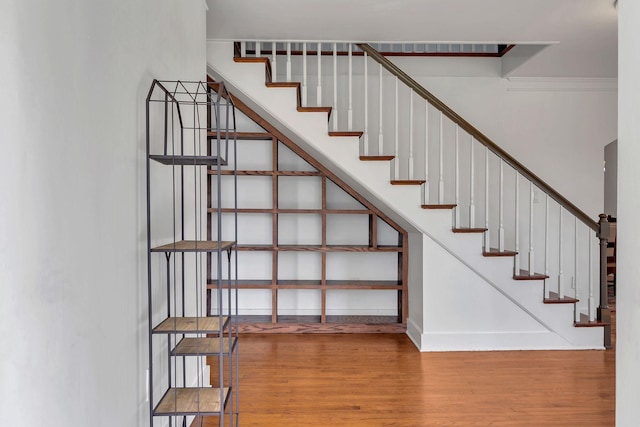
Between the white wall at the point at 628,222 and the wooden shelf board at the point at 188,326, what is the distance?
4.62ft

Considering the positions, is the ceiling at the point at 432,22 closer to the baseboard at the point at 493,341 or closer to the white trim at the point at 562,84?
the white trim at the point at 562,84

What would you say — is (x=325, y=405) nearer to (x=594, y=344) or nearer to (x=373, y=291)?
(x=373, y=291)

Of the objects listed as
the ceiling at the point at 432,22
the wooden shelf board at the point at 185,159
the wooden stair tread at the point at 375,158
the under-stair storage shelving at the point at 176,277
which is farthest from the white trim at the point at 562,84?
the wooden shelf board at the point at 185,159

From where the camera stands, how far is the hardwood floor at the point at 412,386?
2.79 metres

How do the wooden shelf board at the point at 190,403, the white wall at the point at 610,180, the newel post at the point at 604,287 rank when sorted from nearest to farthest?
the wooden shelf board at the point at 190,403
the newel post at the point at 604,287
the white wall at the point at 610,180

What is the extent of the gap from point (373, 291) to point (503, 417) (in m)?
2.20

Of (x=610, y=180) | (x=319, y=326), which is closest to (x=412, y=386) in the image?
(x=319, y=326)

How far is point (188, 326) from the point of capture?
207 centimetres

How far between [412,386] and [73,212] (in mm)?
2568

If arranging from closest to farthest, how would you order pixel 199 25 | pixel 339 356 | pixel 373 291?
pixel 199 25, pixel 339 356, pixel 373 291

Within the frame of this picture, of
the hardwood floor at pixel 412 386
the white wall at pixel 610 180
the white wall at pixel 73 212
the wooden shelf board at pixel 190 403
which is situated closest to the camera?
the white wall at pixel 73 212

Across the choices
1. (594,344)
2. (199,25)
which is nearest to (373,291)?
(594,344)

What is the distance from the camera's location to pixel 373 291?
16.1 ft

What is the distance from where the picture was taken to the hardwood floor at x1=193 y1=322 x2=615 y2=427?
2793 millimetres
